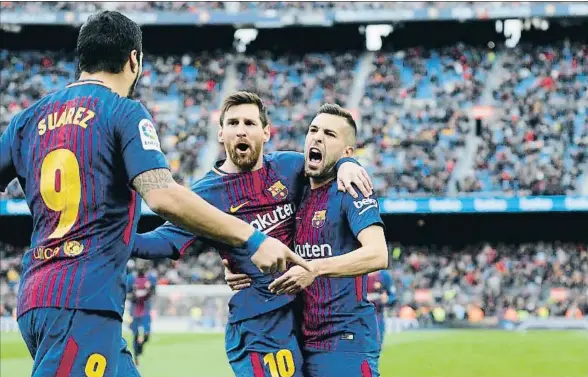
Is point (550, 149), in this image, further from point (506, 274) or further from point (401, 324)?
point (401, 324)

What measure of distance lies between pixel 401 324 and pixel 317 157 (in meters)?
22.4

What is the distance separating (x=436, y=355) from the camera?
18484 mm

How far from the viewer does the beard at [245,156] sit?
550 cm

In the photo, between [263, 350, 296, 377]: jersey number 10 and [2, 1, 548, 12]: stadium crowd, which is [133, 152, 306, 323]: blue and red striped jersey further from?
[2, 1, 548, 12]: stadium crowd

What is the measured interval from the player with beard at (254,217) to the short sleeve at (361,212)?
0.08 metres

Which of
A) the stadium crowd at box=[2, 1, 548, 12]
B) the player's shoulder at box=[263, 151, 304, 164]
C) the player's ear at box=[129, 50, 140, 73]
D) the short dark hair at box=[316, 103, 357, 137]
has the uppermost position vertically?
the stadium crowd at box=[2, 1, 548, 12]

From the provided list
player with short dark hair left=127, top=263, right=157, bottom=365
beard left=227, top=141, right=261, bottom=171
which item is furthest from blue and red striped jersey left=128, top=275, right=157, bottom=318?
A: beard left=227, top=141, right=261, bottom=171

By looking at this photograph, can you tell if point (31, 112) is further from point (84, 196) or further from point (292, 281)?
point (292, 281)

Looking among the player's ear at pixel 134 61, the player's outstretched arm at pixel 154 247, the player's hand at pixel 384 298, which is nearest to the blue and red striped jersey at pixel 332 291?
the player's outstretched arm at pixel 154 247

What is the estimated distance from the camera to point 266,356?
205 inches

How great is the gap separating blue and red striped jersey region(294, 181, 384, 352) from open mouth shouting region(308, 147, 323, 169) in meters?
0.21

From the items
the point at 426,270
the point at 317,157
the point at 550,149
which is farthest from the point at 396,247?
the point at 317,157

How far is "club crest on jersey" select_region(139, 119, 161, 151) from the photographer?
3715mm

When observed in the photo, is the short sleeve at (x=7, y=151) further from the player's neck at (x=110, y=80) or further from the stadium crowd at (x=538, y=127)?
the stadium crowd at (x=538, y=127)
